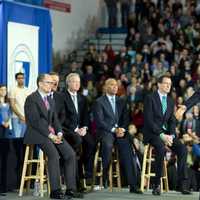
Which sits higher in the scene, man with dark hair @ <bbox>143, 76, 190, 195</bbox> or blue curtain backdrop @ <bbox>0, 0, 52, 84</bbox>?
blue curtain backdrop @ <bbox>0, 0, 52, 84</bbox>

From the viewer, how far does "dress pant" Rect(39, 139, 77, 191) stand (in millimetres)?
9344

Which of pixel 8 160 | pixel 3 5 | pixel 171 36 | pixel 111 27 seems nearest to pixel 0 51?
pixel 3 5

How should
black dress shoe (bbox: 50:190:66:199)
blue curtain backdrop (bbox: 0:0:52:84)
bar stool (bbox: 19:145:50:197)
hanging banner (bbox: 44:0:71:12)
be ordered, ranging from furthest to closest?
1. hanging banner (bbox: 44:0:71:12)
2. blue curtain backdrop (bbox: 0:0:52:84)
3. bar stool (bbox: 19:145:50:197)
4. black dress shoe (bbox: 50:190:66:199)

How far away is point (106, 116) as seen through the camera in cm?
1059

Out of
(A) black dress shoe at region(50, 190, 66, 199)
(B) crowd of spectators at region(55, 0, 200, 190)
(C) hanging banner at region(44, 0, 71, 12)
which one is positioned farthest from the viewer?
(C) hanging banner at region(44, 0, 71, 12)

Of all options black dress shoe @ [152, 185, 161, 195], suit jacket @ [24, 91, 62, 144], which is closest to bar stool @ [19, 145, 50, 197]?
suit jacket @ [24, 91, 62, 144]

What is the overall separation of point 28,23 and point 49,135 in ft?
9.32

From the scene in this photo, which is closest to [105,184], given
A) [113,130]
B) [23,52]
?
[113,130]

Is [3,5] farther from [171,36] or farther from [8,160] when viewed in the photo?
[171,36]

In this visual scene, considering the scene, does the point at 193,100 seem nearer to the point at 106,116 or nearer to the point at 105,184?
the point at 106,116

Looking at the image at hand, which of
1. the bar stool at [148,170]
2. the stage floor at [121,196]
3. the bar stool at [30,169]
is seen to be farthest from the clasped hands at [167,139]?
the bar stool at [30,169]

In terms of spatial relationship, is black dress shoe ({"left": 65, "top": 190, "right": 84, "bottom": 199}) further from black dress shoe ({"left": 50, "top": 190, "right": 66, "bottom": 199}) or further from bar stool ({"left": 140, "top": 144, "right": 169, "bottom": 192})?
bar stool ({"left": 140, "top": 144, "right": 169, "bottom": 192})

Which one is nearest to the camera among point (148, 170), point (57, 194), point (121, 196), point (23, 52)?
point (57, 194)

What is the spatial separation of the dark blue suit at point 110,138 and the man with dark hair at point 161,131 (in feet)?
1.18
